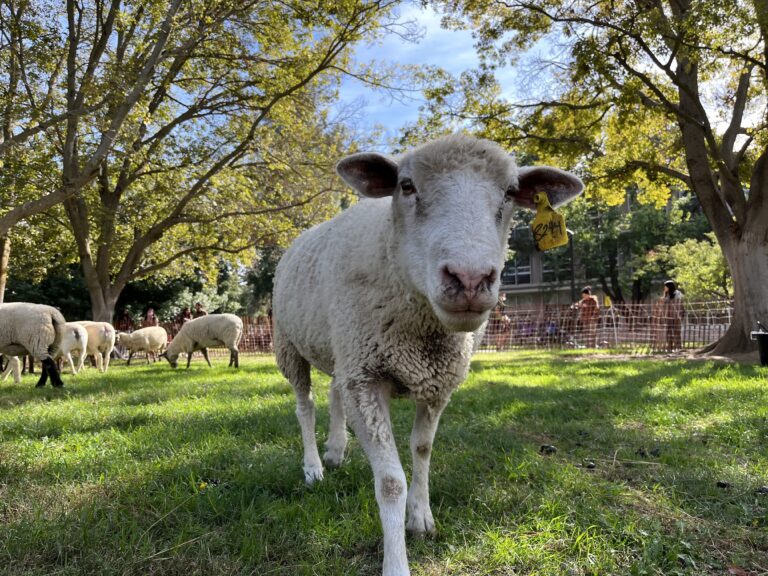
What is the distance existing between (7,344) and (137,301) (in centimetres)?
2107

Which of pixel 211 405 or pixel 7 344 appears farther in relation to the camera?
pixel 7 344

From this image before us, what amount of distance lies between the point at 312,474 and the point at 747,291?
1109 cm

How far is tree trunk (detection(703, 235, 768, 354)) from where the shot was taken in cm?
1067

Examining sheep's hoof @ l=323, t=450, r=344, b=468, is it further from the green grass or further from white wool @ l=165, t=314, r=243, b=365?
white wool @ l=165, t=314, r=243, b=365

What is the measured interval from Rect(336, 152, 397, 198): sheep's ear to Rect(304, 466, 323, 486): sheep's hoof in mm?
1836

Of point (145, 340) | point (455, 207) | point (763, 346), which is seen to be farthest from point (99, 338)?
point (763, 346)

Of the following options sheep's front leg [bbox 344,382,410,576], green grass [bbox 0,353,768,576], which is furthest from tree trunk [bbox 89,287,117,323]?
sheep's front leg [bbox 344,382,410,576]

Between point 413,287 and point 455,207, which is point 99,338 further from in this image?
point 455,207

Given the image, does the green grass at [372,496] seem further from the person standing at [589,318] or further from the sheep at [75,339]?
the person standing at [589,318]

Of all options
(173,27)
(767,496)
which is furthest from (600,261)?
(767,496)

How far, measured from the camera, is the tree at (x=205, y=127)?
9.88 metres

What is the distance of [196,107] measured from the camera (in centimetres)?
1349

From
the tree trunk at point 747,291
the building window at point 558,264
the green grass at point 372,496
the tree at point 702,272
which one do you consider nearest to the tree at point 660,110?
the tree trunk at point 747,291

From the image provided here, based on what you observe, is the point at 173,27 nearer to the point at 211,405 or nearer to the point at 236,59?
the point at 236,59
